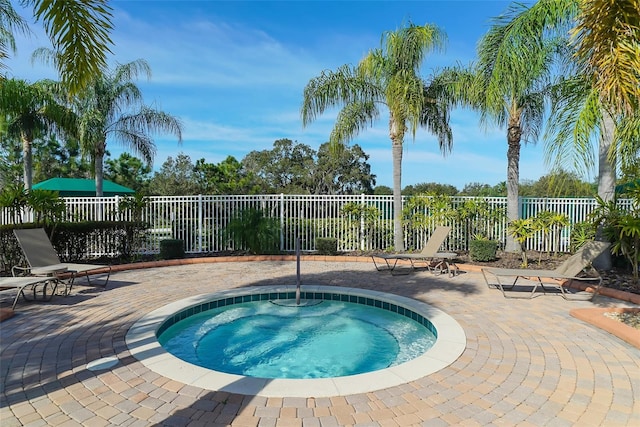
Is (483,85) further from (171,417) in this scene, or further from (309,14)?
(171,417)

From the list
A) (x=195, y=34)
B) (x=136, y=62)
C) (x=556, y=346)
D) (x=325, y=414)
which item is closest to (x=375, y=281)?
(x=556, y=346)

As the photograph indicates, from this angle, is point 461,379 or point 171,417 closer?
point 171,417

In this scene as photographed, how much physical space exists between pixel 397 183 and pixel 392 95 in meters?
2.69

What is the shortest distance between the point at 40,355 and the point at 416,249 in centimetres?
1020

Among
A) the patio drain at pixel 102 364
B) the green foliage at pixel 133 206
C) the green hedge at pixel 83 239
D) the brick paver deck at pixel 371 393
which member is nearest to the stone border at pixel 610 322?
the brick paver deck at pixel 371 393

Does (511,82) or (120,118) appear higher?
(120,118)

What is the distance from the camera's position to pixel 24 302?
18.9 ft

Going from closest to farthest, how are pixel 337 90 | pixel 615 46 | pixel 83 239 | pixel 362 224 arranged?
1. pixel 615 46
2. pixel 83 239
3. pixel 337 90
4. pixel 362 224

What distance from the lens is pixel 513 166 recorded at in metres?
10.4

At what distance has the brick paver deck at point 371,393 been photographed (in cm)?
262

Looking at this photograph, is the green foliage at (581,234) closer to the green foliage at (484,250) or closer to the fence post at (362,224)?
the green foliage at (484,250)

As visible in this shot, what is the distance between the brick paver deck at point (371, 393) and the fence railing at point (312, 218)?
620cm

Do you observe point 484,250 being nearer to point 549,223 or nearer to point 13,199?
point 549,223

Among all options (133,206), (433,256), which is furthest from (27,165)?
(433,256)
